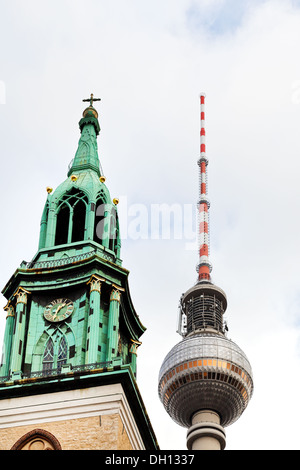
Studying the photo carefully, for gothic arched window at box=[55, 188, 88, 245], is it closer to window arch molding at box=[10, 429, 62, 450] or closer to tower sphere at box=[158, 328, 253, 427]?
window arch molding at box=[10, 429, 62, 450]

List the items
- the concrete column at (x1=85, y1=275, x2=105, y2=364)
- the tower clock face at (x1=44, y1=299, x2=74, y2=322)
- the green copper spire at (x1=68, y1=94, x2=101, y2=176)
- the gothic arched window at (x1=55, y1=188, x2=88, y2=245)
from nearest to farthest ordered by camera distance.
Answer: the concrete column at (x1=85, y1=275, x2=105, y2=364) → the tower clock face at (x1=44, y1=299, x2=74, y2=322) → the gothic arched window at (x1=55, y1=188, x2=88, y2=245) → the green copper spire at (x1=68, y1=94, x2=101, y2=176)

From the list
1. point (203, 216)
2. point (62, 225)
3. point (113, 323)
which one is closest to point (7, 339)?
point (113, 323)

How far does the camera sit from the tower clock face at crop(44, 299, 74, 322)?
67.6 m

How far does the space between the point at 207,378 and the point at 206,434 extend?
25.6 feet

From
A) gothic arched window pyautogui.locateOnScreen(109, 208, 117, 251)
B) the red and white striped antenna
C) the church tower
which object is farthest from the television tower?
gothic arched window pyautogui.locateOnScreen(109, 208, 117, 251)

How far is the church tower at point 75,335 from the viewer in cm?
5906

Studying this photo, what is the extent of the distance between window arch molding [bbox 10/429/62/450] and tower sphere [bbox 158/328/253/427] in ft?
231

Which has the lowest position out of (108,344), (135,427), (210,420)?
(135,427)

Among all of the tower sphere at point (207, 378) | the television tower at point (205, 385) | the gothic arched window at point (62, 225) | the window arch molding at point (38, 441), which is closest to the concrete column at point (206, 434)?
the television tower at point (205, 385)
